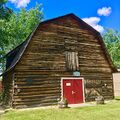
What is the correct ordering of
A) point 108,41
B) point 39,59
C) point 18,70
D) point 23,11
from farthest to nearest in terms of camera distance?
1. point 108,41
2. point 23,11
3. point 39,59
4. point 18,70

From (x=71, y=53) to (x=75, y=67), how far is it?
1.33 metres

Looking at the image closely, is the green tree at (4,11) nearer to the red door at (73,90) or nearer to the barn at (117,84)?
the red door at (73,90)

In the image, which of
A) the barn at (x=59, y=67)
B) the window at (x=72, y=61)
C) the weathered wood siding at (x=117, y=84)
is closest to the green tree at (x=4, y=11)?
the barn at (x=59, y=67)

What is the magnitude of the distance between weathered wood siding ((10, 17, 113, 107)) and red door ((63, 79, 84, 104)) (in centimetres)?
58

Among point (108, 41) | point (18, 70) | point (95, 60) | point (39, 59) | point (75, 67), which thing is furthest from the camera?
point (108, 41)

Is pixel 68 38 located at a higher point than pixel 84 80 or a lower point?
higher

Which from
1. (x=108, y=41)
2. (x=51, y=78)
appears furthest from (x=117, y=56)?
(x=51, y=78)

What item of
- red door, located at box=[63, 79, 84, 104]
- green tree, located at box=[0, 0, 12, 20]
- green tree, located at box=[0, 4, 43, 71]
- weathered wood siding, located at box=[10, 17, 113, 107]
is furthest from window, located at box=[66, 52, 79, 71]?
green tree, located at box=[0, 4, 43, 71]

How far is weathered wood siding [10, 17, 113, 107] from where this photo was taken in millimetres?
19312

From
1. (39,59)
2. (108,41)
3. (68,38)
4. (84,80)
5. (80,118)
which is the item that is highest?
(108,41)

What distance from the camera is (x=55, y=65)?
68.8 ft

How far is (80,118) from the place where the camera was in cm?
1412

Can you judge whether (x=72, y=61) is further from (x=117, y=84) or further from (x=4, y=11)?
(x=117, y=84)

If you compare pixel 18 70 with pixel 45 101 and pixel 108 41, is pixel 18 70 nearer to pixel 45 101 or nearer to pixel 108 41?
pixel 45 101
